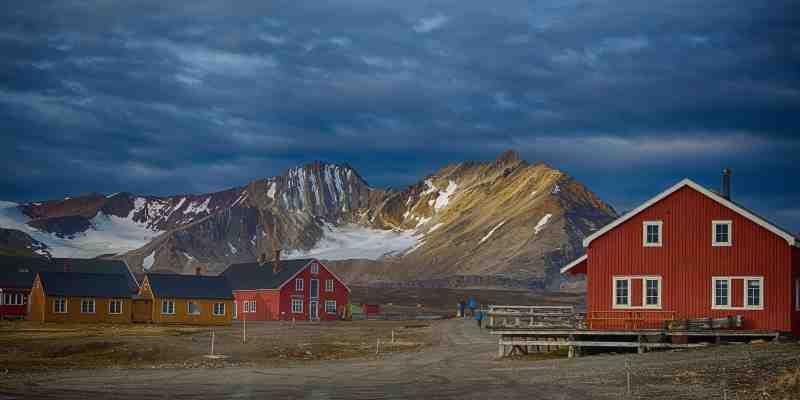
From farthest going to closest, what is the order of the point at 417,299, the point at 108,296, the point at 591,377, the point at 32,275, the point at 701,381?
the point at 417,299 → the point at 32,275 → the point at 108,296 → the point at 591,377 → the point at 701,381

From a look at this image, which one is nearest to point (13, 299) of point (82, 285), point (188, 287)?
point (82, 285)

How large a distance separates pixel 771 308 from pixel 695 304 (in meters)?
3.44

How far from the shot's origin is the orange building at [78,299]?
331 ft

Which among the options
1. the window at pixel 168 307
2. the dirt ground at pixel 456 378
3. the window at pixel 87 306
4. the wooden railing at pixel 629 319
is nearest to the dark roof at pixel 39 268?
the window at pixel 168 307

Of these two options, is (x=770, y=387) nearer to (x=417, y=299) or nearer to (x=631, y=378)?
(x=631, y=378)

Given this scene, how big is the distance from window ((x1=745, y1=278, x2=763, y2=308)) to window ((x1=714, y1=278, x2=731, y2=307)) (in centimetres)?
86

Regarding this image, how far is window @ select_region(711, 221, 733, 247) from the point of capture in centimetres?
5311

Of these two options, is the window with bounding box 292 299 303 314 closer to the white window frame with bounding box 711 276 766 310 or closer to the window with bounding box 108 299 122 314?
the window with bounding box 108 299 122 314

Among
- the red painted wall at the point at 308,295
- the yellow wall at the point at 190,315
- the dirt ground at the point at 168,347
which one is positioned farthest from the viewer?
the red painted wall at the point at 308,295

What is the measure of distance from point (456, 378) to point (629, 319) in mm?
14048

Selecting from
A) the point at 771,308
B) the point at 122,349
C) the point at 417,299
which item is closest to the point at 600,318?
the point at 771,308

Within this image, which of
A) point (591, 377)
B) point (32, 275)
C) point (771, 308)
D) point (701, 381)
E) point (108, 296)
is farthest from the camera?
point (32, 275)

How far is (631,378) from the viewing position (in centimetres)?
3903

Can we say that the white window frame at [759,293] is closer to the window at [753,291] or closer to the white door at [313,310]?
the window at [753,291]
